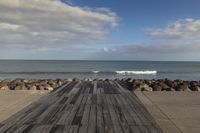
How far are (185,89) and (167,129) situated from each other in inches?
324

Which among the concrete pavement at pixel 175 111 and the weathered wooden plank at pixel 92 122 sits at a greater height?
the weathered wooden plank at pixel 92 122

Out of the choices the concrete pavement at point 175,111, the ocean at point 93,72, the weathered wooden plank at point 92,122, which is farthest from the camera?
the ocean at point 93,72

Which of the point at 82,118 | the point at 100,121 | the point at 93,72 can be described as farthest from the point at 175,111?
the point at 93,72

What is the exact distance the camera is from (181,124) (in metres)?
7.14

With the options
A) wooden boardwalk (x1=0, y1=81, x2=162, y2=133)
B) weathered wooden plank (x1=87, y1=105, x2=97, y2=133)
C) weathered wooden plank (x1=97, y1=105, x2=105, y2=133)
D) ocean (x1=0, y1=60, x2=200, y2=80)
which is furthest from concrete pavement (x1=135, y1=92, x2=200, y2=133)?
ocean (x1=0, y1=60, x2=200, y2=80)

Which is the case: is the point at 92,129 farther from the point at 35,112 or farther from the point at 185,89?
the point at 185,89

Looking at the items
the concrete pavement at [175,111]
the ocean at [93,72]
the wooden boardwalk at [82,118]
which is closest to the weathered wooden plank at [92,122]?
the wooden boardwalk at [82,118]

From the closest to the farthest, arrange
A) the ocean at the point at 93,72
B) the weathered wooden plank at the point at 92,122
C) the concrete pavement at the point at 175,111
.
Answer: the weathered wooden plank at the point at 92,122, the concrete pavement at the point at 175,111, the ocean at the point at 93,72

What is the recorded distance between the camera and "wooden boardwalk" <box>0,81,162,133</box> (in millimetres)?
6316

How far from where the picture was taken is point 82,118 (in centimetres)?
733

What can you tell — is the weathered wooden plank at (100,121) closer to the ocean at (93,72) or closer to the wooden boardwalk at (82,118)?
the wooden boardwalk at (82,118)

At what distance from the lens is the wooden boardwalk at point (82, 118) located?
632 cm

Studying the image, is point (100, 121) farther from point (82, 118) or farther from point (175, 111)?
point (175, 111)

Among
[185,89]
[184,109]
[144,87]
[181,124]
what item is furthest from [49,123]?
[185,89]
